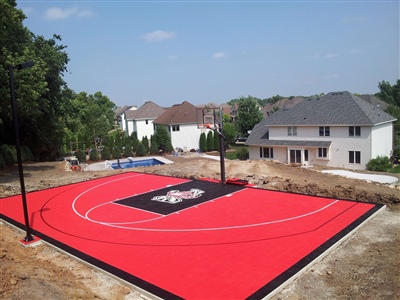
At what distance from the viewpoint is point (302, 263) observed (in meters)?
8.77

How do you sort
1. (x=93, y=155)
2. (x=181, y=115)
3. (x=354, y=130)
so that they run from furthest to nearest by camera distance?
(x=181, y=115), (x=93, y=155), (x=354, y=130)

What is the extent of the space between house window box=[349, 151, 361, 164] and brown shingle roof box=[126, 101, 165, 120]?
33.0 metres

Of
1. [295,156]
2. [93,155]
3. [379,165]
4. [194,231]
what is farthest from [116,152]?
[194,231]

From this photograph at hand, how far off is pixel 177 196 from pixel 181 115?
30207 mm

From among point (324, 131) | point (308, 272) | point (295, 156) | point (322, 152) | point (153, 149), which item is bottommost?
point (295, 156)

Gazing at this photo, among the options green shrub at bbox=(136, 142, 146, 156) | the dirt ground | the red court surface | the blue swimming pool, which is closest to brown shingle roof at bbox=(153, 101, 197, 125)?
green shrub at bbox=(136, 142, 146, 156)

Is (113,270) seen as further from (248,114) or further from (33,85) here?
(248,114)

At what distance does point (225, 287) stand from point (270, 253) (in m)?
2.19

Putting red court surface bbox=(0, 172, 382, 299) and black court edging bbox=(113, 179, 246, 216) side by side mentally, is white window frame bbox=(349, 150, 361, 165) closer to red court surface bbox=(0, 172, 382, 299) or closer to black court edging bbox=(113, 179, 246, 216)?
black court edging bbox=(113, 179, 246, 216)

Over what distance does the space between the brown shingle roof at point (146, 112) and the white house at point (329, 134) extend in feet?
75.7

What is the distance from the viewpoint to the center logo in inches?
610

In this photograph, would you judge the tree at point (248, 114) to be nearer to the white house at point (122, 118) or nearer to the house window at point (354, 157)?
the house window at point (354, 157)

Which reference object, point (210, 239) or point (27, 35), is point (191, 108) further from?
point (210, 239)

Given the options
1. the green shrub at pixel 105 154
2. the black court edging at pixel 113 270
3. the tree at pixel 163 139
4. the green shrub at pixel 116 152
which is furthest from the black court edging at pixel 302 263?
the tree at pixel 163 139
